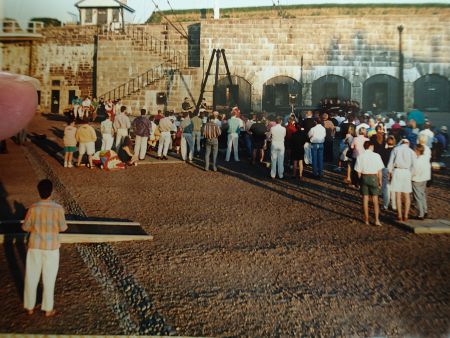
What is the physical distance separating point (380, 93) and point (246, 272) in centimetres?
2018

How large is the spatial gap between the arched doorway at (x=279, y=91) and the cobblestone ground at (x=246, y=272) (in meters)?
14.6

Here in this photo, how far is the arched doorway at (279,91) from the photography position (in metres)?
22.5

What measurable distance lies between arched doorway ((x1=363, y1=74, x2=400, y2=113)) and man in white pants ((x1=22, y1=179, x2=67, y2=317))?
68.8 feet

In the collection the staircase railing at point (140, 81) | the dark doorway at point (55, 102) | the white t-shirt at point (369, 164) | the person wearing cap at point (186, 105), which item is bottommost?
the white t-shirt at point (369, 164)

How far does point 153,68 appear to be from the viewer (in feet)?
75.8

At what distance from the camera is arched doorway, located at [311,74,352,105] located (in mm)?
22500

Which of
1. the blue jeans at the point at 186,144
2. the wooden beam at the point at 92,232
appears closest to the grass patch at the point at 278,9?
the blue jeans at the point at 186,144

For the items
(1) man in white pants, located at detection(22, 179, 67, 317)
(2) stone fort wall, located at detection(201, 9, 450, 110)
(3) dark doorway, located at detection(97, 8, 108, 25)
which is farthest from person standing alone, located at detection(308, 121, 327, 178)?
(3) dark doorway, located at detection(97, 8, 108, 25)

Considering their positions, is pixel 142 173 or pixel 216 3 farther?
pixel 216 3

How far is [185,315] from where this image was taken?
3.91m

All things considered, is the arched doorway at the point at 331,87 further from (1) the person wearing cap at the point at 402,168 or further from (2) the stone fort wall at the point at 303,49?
(1) the person wearing cap at the point at 402,168

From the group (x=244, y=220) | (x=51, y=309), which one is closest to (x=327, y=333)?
(x=51, y=309)

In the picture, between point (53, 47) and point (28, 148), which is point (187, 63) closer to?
point (53, 47)

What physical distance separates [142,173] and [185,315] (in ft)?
23.5
